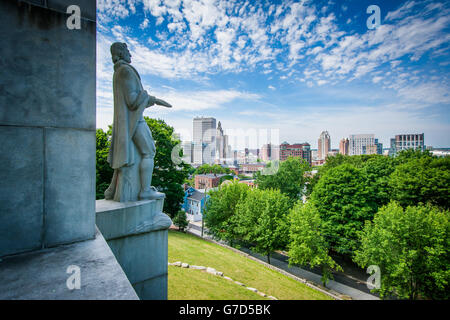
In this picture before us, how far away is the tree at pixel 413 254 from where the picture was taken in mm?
13102

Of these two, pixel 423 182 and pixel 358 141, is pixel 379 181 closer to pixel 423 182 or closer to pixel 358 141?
pixel 423 182

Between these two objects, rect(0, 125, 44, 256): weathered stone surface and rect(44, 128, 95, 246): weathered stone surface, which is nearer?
rect(0, 125, 44, 256): weathered stone surface

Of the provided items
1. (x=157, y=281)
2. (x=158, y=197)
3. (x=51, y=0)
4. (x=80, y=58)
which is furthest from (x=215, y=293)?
(x=51, y=0)

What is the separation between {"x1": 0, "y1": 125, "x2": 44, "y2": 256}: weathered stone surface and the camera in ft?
7.69

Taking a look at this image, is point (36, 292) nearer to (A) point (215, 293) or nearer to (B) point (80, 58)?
(B) point (80, 58)

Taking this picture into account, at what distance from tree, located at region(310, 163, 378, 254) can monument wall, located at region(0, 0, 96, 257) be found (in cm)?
2006

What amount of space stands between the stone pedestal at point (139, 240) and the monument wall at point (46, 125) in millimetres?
1410

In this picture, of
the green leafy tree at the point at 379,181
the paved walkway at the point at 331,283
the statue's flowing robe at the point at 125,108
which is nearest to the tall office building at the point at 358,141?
the green leafy tree at the point at 379,181

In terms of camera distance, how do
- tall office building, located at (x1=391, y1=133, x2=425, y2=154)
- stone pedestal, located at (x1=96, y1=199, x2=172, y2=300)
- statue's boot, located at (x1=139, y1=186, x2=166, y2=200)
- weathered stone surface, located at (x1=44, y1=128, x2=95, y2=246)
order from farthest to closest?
tall office building, located at (x1=391, y1=133, x2=425, y2=154) → statue's boot, located at (x1=139, y1=186, x2=166, y2=200) → stone pedestal, located at (x1=96, y1=199, x2=172, y2=300) → weathered stone surface, located at (x1=44, y1=128, x2=95, y2=246)

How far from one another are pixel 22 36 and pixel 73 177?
5.32 ft

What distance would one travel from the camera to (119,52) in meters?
4.74

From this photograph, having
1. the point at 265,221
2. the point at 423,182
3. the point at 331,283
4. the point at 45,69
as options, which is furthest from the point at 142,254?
the point at 423,182

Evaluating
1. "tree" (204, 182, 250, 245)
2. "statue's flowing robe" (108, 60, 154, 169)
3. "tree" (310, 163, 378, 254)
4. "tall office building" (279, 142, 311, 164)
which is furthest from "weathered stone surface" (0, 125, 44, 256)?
"tall office building" (279, 142, 311, 164)

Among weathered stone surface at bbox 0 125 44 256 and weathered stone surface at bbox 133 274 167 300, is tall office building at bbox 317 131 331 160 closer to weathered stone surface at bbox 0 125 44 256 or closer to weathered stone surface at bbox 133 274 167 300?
weathered stone surface at bbox 133 274 167 300
